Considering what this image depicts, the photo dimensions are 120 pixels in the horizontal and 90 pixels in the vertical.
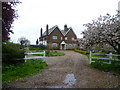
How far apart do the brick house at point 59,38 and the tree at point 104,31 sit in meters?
28.0

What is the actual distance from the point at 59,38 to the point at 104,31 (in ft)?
106

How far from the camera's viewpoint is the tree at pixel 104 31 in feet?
27.6

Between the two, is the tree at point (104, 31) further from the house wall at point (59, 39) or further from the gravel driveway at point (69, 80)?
the house wall at point (59, 39)

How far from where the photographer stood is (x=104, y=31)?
8578 millimetres

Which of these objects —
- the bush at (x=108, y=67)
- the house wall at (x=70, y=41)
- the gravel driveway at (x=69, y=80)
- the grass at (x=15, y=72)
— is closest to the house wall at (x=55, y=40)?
the house wall at (x=70, y=41)

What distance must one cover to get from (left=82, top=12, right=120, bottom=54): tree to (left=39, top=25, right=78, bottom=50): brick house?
91.7 feet

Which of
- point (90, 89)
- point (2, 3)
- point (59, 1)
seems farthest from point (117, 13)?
point (2, 3)

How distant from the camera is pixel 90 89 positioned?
4715 mm

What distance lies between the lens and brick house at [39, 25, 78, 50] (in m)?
39.2

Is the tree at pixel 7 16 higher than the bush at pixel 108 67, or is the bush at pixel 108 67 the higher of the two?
the tree at pixel 7 16

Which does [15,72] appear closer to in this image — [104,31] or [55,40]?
[104,31]

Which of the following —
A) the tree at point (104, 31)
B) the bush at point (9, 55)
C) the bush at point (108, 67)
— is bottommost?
the bush at point (108, 67)

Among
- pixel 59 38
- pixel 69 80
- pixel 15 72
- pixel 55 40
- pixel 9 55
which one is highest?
pixel 59 38

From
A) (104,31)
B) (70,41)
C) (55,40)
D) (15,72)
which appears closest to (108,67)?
(104,31)
